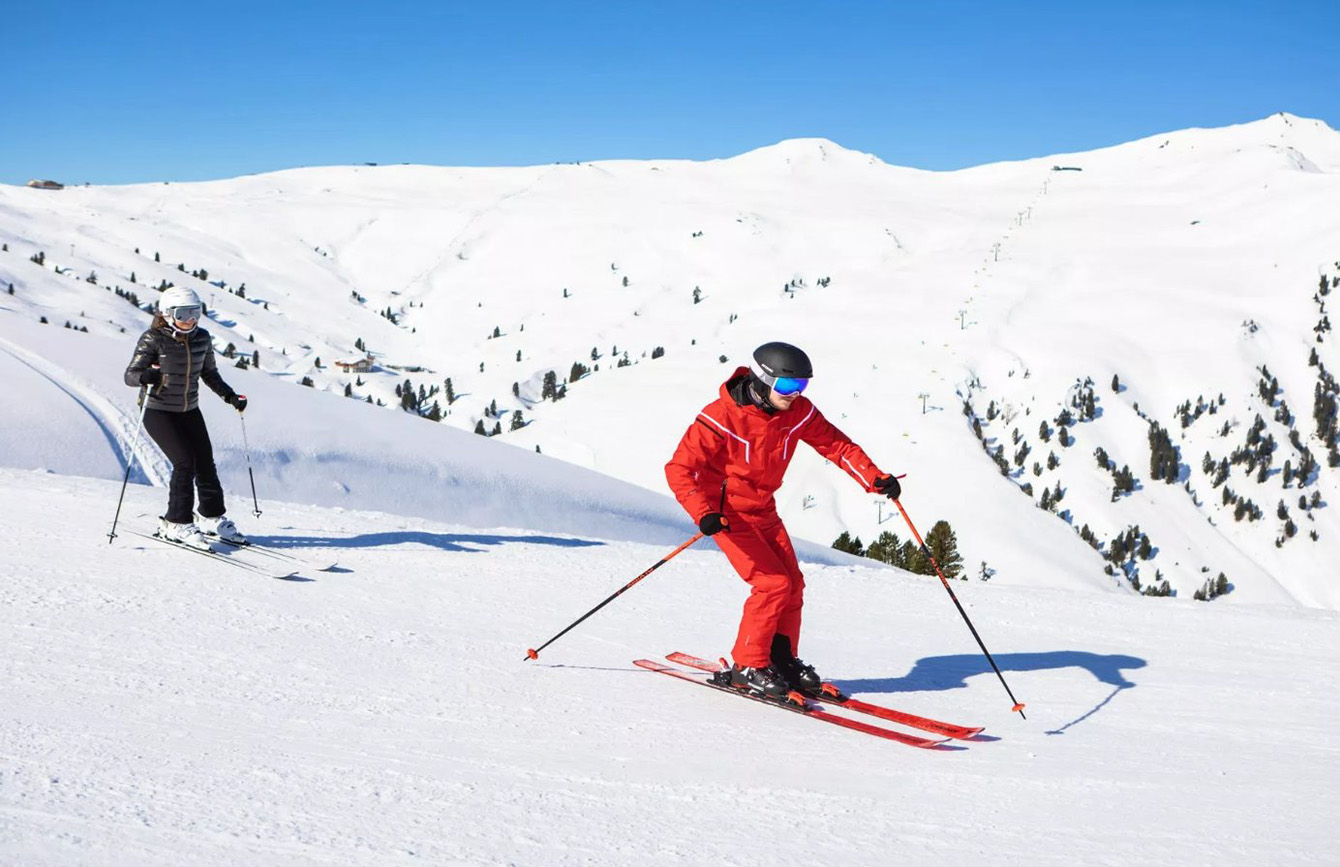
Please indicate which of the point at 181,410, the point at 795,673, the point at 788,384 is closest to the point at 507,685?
the point at 795,673

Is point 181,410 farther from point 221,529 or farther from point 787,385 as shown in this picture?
point 787,385

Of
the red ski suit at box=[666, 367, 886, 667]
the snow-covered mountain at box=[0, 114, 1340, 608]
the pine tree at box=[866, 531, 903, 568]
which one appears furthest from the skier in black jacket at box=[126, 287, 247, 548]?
the pine tree at box=[866, 531, 903, 568]

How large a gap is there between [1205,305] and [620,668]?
3991 inches

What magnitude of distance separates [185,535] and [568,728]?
4.18 metres

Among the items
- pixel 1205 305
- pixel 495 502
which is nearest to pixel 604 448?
pixel 495 502

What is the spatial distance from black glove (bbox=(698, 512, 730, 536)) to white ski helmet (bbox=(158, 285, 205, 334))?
14.3 ft

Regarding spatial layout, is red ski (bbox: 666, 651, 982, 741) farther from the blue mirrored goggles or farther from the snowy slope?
the blue mirrored goggles

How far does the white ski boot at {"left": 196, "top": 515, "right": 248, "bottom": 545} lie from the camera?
7.66 meters

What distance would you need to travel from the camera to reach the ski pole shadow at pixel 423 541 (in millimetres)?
8375

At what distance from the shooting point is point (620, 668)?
229 inches

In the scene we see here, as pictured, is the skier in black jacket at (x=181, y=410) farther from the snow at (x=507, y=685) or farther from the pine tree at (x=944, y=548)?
the pine tree at (x=944, y=548)

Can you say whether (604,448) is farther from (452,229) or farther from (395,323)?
(452,229)

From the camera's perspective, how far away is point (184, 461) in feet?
24.9

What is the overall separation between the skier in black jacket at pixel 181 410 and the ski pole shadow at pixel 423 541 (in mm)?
633
